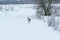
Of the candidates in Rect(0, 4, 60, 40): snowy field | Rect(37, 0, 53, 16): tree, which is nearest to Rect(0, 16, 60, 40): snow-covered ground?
Rect(0, 4, 60, 40): snowy field

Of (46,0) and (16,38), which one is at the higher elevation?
(46,0)

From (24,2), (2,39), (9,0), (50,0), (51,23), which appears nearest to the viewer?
(2,39)

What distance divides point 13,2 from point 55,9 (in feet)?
81.2

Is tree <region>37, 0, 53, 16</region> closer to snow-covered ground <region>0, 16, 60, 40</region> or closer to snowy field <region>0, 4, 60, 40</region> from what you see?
snowy field <region>0, 4, 60, 40</region>

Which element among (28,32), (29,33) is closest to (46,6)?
(28,32)

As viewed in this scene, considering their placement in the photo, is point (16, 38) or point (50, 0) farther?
point (50, 0)

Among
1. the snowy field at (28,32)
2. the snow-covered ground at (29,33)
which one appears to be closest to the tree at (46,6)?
the snowy field at (28,32)

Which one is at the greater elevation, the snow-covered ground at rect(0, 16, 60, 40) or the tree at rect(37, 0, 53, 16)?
the tree at rect(37, 0, 53, 16)

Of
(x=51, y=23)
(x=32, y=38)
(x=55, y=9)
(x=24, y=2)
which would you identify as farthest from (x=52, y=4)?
(x=24, y=2)

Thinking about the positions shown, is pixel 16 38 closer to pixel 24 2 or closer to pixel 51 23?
pixel 51 23

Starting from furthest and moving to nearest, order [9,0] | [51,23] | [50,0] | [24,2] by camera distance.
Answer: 1. [9,0]
2. [24,2]
3. [50,0]
4. [51,23]

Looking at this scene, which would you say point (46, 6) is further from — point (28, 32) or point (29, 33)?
point (29, 33)

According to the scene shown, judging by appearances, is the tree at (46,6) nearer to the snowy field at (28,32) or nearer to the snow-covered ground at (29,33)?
the snowy field at (28,32)

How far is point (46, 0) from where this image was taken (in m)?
20.0
